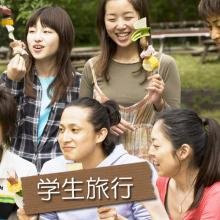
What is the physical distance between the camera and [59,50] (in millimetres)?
3404

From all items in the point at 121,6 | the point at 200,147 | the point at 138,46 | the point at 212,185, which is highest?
the point at 121,6

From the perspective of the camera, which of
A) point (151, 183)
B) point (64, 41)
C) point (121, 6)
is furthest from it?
point (64, 41)

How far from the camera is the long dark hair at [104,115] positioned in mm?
2838

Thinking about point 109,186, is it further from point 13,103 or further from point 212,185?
point 13,103

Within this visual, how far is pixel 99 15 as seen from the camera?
10.8 feet

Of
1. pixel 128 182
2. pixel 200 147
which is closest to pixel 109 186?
pixel 128 182

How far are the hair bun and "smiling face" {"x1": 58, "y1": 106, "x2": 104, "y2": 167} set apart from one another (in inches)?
5.8

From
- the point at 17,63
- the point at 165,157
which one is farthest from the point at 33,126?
the point at 165,157

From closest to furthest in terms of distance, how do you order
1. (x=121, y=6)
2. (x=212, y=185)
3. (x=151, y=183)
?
(x=151, y=183), (x=212, y=185), (x=121, y=6)

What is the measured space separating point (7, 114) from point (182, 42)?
23.4m

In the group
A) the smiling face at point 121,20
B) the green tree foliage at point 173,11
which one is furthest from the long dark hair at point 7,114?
the green tree foliage at point 173,11

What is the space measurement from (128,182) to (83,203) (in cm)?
20

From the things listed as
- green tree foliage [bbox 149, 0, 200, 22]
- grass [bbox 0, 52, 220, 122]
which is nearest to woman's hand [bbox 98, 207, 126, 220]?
grass [bbox 0, 52, 220, 122]

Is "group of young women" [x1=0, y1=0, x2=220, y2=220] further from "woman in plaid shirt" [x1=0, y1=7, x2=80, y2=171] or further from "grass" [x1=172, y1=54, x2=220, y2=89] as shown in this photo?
"grass" [x1=172, y1=54, x2=220, y2=89]
